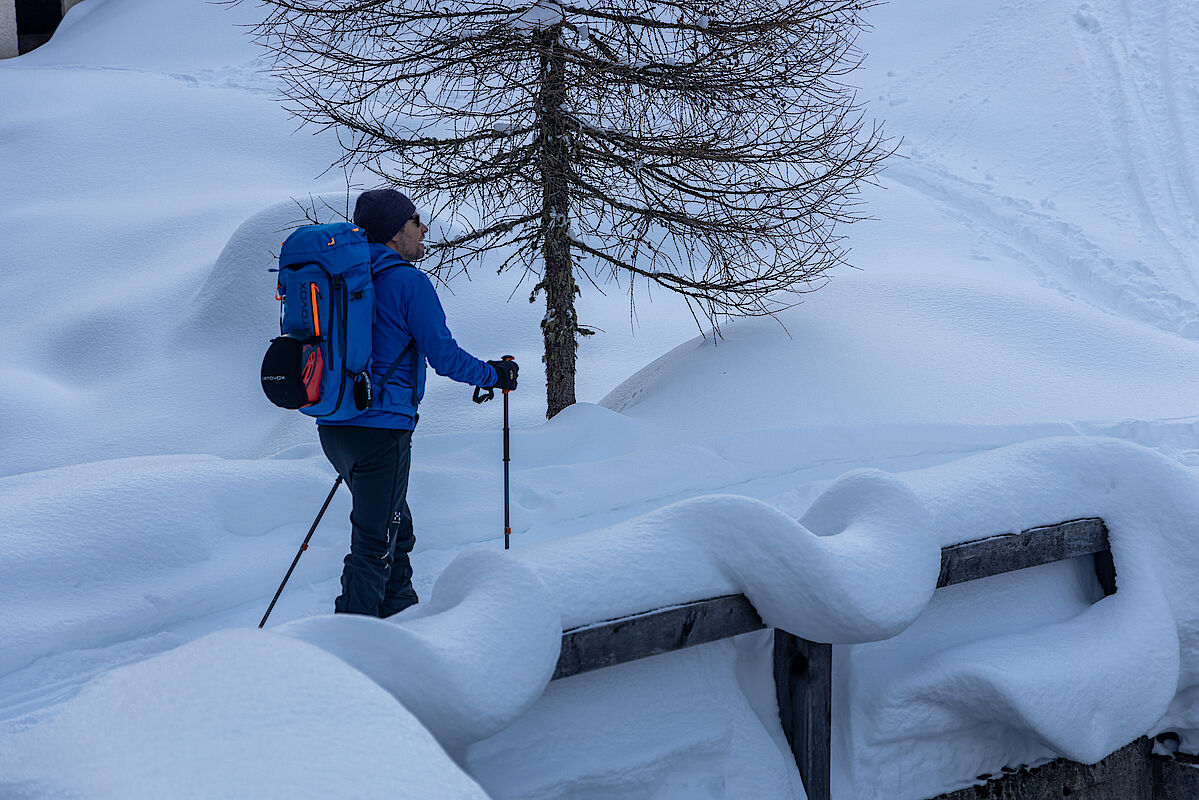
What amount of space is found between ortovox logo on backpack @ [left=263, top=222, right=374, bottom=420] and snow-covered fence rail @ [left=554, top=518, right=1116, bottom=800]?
64.2 inches

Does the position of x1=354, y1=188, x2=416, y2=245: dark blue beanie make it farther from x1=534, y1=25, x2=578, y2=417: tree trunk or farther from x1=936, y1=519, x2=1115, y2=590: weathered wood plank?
x1=936, y1=519, x2=1115, y2=590: weathered wood plank

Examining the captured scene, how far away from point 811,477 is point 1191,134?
1379 cm

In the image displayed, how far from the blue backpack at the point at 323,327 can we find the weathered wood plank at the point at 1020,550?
214 cm

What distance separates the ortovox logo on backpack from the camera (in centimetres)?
350

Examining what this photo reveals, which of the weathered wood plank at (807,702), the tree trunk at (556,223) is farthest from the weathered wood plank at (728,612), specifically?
the tree trunk at (556,223)

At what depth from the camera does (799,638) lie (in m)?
2.79

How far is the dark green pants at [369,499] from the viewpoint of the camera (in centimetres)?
378

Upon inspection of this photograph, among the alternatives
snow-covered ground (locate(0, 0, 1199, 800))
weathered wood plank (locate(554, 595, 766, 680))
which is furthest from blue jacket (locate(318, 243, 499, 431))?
weathered wood plank (locate(554, 595, 766, 680))

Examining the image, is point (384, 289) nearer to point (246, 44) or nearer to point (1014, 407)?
point (1014, 407)

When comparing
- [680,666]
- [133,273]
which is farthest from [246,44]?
[680,666]

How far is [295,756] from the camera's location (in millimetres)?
1533

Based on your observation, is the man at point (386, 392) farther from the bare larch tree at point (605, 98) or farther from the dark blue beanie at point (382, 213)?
the bare larch tree at point (605, 98)

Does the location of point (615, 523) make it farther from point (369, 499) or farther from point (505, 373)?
point (369, 499)

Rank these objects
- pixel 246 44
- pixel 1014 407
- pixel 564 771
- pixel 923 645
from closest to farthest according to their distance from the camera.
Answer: pixel 564 771 < pixel 923 645 < pixel 1014 407 < pixel 246 44
